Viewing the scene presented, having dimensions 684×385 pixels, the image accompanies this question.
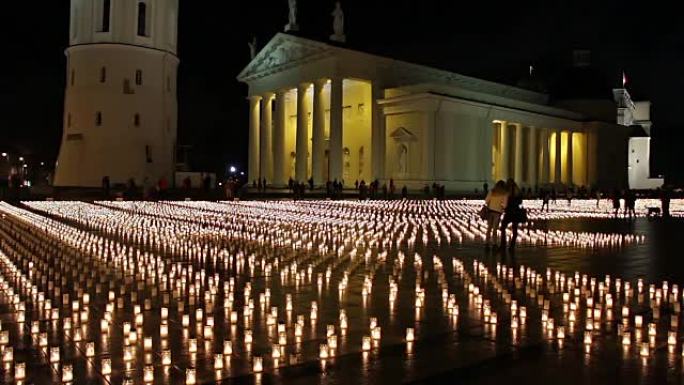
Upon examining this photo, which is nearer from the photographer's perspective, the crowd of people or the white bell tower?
the crowd of people

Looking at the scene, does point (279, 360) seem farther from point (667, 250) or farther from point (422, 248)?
point (667, 250)

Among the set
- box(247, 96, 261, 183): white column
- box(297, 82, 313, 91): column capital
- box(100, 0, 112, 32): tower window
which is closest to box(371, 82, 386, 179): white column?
box(297, 82, 313, 91): column capital

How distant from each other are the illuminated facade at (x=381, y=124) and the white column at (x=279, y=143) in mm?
107

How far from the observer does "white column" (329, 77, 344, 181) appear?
61469 millimetres

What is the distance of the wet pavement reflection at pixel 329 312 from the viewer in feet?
19.6

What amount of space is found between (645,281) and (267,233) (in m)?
11.0

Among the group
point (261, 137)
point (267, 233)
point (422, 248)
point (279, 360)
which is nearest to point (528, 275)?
point (422, 248)

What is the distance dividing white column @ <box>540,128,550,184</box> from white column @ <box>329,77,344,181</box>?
29504 millimetres

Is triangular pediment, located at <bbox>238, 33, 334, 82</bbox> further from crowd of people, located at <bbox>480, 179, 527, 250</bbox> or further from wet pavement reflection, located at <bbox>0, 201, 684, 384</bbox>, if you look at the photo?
wet pavement reflection, located at <bbox>0, 201, 684, 384</bbox>

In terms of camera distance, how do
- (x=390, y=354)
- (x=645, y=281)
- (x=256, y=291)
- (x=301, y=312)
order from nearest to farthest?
(x=390, y=354) → (x=301, y=312) → (x=256, y=291) → (x=645, y=281)

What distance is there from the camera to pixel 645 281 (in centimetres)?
1128

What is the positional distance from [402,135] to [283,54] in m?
14.8

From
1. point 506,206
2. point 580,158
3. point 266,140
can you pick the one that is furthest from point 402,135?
point 506,206

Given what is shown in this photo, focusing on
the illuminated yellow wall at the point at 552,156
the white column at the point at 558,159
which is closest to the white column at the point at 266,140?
the illuminated yellow wall at the point at 552,156
